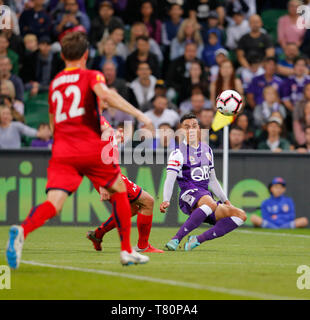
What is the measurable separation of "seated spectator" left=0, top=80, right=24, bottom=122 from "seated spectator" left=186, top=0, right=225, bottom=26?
531 cm

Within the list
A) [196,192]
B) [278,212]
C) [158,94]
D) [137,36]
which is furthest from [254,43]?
→ [196,192]

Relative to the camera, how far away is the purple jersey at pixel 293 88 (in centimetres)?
1822

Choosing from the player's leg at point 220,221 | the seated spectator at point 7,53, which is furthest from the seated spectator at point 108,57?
the player's leg at point 220,221

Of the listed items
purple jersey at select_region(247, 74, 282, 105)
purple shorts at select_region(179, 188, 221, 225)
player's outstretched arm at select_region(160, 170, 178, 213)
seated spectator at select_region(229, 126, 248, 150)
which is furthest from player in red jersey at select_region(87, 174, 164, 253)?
purple jersey at select_region(247, 74, 282, 105)

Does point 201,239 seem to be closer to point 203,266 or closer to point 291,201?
point 203,266

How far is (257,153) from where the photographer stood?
16.1m

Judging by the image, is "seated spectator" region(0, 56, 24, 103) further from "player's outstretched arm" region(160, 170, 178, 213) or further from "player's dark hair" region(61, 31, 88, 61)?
"player's dark hair" region(61, 31, 88, 61)

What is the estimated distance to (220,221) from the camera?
34.1 feet

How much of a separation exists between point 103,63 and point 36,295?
12530mm

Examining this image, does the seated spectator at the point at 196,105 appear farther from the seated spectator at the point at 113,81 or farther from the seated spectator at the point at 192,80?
the seated spectator at the point at 113,81

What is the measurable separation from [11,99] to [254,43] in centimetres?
622

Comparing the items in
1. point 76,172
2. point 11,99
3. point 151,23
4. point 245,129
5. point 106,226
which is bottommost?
point 106,226

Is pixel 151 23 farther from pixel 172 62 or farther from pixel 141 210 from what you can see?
pixel 141 210
